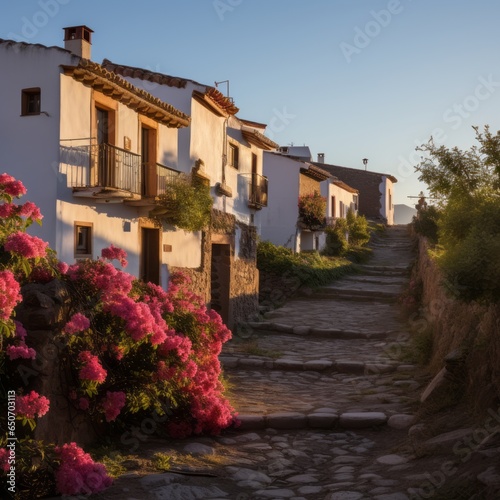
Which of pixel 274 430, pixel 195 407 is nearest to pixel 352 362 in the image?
pixel 274 430

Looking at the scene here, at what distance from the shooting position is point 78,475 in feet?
15.1

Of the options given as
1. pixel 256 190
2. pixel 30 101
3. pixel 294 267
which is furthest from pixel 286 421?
pixel 256 190

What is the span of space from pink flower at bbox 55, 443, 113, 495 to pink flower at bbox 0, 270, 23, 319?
109 cm

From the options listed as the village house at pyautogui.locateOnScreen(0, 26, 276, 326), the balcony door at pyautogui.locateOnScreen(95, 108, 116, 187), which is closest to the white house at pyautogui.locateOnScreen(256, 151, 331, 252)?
the village house at pyautogui.locateOnScreen(0, 26, 276, 326)

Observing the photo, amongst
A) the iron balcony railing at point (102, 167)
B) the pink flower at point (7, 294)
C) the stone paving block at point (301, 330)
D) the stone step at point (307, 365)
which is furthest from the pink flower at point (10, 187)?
the stone paving block at point (301, 330)

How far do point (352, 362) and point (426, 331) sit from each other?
1.30 meters

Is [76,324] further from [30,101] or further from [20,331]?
[30,101]

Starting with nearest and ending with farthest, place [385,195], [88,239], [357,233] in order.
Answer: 1. [88,239]
2. [357,233]
3. [385,195]

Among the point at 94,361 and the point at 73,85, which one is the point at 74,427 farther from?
the point at 73,85

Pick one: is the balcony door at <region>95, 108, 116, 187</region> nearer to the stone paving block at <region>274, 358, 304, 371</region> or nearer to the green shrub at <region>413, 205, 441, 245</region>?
the stone paving block at <region>274, 358, 304, 371</region>

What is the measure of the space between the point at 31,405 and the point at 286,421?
3.33 meters

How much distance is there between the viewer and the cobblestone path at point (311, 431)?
5.08m

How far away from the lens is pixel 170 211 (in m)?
14.6

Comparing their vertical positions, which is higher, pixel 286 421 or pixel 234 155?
pixel 234 155
